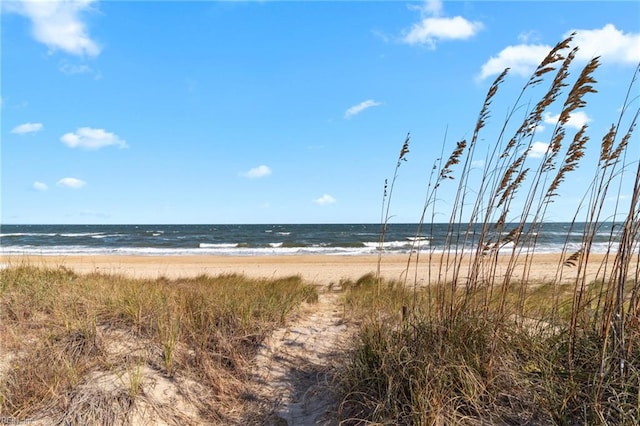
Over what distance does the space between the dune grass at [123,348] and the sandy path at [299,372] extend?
170 millimetres

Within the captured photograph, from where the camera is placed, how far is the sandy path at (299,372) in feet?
11.7

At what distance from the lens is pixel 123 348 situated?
4.27m

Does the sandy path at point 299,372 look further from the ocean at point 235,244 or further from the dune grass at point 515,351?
the ocean at point 235,244

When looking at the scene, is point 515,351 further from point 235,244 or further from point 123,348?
point 235,244

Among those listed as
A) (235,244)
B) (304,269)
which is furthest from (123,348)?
(235,244)

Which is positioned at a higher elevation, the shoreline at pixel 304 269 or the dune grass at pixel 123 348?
the dune grass at pixel 123 348

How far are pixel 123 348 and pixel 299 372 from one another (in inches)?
67.9

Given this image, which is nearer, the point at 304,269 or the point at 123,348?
the point at 123,348

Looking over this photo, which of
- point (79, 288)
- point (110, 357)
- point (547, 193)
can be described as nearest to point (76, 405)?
point (110, 357)

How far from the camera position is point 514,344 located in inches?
133

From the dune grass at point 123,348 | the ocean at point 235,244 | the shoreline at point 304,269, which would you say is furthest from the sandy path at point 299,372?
the ocean at point 235,244

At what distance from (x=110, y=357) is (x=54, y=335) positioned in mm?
761

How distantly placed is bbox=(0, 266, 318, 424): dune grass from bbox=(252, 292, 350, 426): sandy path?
6.7 inches

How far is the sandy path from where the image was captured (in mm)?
3566
